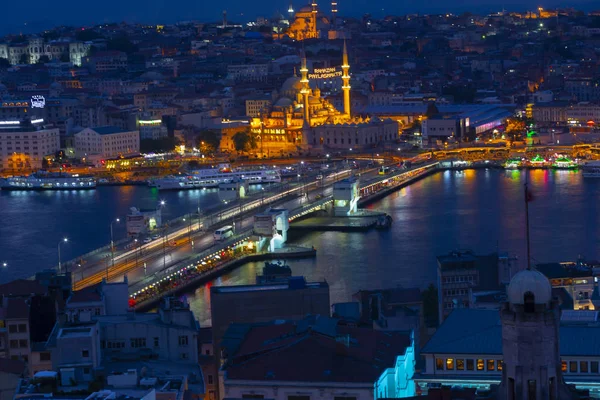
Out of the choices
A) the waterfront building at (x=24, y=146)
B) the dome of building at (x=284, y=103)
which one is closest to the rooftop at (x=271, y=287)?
the waterfront building at (x=24, y=146)

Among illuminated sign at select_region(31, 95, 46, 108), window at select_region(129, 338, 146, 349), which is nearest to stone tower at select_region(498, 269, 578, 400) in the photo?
window at select_region(129, 338, 146, 349)

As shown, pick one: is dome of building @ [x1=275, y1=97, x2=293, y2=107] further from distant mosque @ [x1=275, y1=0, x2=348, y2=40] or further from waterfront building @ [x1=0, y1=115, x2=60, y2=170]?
distant mosque @ [x1=275, y1=0, x2=348, y2=40]

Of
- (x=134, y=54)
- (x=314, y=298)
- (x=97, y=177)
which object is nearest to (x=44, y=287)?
(x=314, y=298)

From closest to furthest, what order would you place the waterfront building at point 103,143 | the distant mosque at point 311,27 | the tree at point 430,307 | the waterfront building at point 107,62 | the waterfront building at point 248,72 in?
the tree at point 430,307
the waterfront building at point 103,143
the waterfront building at point 248,72
the waterfront building at point 107,62
the distant mosque at point 311,27

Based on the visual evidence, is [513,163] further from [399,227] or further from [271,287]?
[271,287]

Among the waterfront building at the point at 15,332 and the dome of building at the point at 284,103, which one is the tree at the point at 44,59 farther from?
the waterfront building at the point at 15,332

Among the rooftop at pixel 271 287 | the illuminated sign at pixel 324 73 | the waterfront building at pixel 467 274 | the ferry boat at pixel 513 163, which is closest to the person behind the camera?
the rooftop at pixel 271 287

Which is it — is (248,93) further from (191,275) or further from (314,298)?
(314,298)
